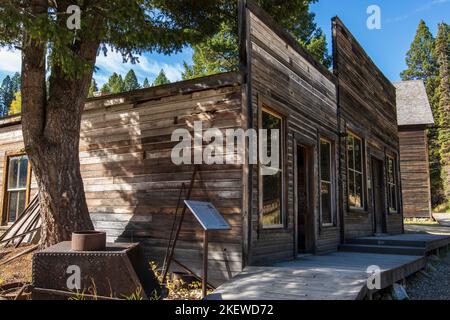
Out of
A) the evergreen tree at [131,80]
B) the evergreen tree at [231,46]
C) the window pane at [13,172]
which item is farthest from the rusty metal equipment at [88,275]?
the evergreen tree at [131,80]

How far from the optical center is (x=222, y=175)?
6.08m

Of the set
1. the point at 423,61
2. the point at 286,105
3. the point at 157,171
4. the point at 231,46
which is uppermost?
the point at 423,61

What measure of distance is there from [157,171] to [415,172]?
23216 mm

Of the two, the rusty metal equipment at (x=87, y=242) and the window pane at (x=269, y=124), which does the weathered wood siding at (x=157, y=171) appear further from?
the rusty metal equipment at (x=87, y=242)

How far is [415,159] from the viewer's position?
25750mm

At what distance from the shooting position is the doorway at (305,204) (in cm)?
796

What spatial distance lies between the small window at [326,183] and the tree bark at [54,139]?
4.88 meters

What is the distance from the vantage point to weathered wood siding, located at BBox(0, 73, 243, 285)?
19.7 ft

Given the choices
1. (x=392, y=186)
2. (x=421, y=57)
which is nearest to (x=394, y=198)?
(x=392, y=186)

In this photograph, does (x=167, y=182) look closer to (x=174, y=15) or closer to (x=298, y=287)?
(x=298, y=287)

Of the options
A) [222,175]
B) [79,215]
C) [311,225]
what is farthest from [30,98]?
[311,225]

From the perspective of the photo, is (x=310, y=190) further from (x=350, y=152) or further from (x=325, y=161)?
(x=350, y=152)
